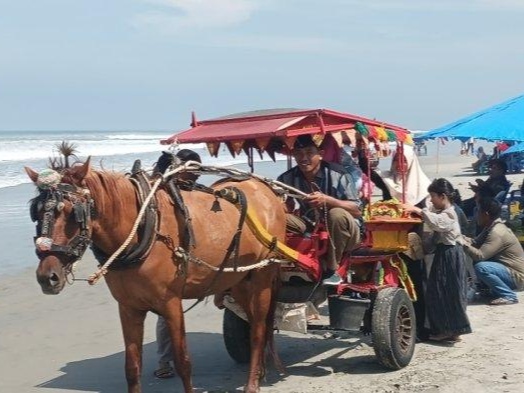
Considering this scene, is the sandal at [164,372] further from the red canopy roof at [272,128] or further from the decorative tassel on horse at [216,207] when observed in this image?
the red canopy roof at [272,128]

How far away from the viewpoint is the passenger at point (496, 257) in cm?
909

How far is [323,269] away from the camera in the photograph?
21.2 feet

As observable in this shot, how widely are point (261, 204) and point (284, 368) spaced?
5.11ft

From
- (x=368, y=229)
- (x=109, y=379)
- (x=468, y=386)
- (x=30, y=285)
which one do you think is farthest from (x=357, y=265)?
(x=30, y=285)

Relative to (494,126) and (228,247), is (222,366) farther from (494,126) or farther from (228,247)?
(494,126)

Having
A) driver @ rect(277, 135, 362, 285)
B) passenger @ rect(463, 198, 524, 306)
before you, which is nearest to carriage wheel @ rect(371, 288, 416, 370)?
driver @ rect(277, 135, 362, 285)

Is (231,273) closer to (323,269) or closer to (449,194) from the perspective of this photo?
(323,269)

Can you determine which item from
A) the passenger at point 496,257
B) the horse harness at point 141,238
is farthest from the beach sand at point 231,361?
the horse harness at point 141,238

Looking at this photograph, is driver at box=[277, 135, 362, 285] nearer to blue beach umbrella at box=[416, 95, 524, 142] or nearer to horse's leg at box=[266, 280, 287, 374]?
horse's leg at box=[266, 280, 287, 374]

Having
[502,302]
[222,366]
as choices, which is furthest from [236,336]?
[502,302]

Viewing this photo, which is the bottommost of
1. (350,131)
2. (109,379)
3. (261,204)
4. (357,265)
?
(109,379)

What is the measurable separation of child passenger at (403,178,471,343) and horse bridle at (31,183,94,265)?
142 inches

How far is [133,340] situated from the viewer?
5.43 metres

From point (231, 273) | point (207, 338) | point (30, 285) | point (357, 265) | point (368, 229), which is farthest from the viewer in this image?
point (30, 285)
